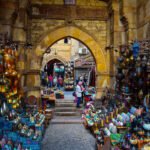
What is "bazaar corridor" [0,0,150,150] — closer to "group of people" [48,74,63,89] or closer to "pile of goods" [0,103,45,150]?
"pile of goods" [0,103,45,150]

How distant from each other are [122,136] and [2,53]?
290 cm

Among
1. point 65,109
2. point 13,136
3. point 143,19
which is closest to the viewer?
point 13,136

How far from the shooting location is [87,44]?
872cm

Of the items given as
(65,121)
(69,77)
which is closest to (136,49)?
(65,121)

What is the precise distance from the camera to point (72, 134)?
680 cm

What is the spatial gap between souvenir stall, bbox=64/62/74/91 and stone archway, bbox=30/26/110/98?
8.28 meters

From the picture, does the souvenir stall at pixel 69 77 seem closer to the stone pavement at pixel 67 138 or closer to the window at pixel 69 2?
the window at pixel 69 2

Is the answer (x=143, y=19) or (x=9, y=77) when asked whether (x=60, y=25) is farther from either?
(x=9, y=77)

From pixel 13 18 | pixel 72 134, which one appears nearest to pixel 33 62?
pixel 13 18

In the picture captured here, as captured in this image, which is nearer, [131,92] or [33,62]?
[131,92]

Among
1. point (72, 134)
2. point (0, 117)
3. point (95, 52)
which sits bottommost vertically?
point (72, 134)

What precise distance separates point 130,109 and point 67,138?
1.81 metres

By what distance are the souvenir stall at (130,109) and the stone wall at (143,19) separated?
33.6 inches

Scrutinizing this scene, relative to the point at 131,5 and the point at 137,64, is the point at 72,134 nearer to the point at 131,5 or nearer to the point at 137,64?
the point at 137,64
